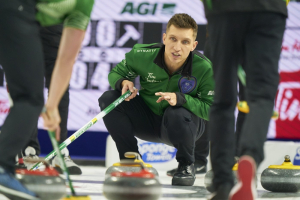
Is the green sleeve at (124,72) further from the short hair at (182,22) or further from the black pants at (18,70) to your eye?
the black pants at (18,70)

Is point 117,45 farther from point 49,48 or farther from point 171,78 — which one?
point 171,78

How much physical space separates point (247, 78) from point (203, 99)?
1.19 metres

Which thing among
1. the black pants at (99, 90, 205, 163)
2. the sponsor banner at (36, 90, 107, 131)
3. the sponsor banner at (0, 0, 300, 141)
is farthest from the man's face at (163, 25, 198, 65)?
the sponsor banner at (36, 90, 107, 131)

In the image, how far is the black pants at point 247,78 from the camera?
1.43m

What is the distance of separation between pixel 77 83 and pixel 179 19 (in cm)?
179

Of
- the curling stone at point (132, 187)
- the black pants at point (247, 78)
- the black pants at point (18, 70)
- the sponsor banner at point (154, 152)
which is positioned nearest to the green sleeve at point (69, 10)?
the black pants at point (18, 70)

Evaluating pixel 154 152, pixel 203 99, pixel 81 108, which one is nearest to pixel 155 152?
pixel 154 152

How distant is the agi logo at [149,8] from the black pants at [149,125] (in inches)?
65.0

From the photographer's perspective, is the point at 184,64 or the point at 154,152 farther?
the point at 154,152

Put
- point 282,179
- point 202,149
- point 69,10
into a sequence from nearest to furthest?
1. point 69,10
2. point 282,179
3. point 202,149

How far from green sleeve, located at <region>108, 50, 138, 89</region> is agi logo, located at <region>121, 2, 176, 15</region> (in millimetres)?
1508

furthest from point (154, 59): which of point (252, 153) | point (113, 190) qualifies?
point (252, 153)

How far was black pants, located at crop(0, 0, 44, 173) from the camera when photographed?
57.3 inches

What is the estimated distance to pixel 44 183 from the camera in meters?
1.56
